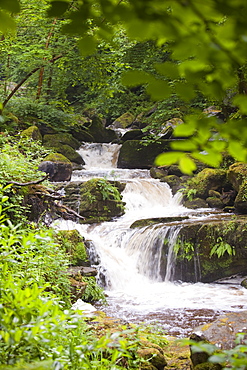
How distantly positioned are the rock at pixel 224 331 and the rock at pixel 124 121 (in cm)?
2079

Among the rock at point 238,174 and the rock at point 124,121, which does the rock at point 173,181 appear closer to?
the rock at point 238,174

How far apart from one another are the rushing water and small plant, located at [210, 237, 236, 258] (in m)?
0.77

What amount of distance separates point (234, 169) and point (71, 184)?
623cm

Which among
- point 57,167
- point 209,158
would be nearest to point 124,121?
point 57,167

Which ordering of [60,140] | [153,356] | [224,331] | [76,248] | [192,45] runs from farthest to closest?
[60,140], [76,248], [224,331], [153,356], [192,45]

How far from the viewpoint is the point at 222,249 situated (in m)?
9.16

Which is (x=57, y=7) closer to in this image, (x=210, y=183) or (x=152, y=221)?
(x=152, y=221)

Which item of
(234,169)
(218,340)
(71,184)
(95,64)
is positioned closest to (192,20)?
(218,340)

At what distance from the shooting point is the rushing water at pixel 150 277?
21.6ft

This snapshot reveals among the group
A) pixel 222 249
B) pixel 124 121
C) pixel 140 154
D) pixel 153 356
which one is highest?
pixel 124 121

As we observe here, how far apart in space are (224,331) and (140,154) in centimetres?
Result: 1597

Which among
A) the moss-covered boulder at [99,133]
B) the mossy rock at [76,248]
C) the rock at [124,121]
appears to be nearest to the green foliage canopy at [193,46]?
the mossy rock at [76,248]

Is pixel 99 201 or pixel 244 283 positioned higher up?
pixel 99 201

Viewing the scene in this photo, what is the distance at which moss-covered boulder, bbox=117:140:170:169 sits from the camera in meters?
19.3
